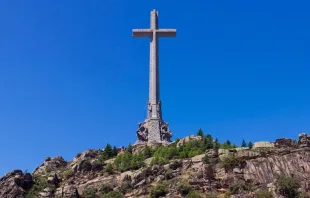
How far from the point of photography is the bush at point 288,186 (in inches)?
1714

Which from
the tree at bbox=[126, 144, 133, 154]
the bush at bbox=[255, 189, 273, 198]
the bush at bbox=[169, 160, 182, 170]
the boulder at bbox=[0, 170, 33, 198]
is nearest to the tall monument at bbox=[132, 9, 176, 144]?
the tree at bbox=[126, 144, 133, 154]

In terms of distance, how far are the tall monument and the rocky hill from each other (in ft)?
24.7

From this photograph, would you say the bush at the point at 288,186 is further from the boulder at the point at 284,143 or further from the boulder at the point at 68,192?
the boulder at the point at 68,192

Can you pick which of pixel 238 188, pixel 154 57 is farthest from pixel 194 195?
pixel 154 57

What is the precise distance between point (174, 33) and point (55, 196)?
33189 millimetres

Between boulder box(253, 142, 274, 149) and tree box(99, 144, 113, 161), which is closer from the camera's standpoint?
boulder box(253, 142, 274, 149)

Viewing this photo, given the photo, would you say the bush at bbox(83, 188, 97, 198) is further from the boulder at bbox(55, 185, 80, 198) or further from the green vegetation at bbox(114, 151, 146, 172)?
the green vegetation at bbox(114, 151, 146, 172)

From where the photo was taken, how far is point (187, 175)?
50.0 meters

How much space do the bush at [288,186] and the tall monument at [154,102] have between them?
77.3 feet

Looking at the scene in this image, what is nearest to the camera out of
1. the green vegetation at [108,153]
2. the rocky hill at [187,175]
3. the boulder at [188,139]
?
the rocky hill at [187,175]

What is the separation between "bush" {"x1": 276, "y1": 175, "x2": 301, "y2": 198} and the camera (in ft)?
143

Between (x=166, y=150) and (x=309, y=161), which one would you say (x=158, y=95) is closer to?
(x=166, y=150)

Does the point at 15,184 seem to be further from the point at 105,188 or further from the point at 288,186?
the point at 288,186

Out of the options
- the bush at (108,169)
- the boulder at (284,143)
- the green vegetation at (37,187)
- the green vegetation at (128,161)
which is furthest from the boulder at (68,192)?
the boulder at (284,143)
